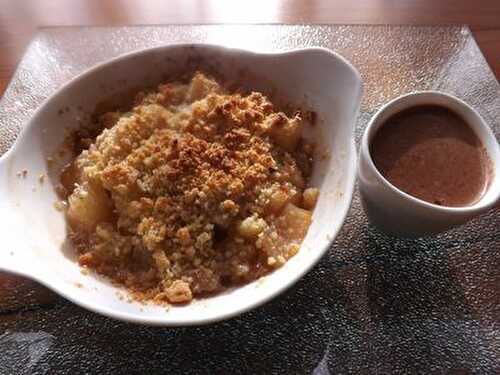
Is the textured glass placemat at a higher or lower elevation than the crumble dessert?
lower

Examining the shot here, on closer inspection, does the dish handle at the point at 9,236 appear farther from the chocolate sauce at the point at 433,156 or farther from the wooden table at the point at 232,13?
the wooden table at the point at 232,13

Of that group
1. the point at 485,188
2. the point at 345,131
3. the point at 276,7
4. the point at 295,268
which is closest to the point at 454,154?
the point at 485,188

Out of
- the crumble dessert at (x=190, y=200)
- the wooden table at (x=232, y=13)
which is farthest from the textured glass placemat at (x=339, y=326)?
the wooden table at (x=232, y=13)

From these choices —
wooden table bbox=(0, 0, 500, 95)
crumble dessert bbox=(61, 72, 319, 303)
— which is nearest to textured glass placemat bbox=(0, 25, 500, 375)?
crumble dessert bbox=(61, 72, 319, 303)

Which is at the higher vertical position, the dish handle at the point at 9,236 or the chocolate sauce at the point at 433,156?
the chocolate sauce at the point at 433,156

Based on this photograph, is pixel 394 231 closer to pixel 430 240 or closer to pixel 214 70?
pixel 430 240

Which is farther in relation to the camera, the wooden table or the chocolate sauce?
the wooden table

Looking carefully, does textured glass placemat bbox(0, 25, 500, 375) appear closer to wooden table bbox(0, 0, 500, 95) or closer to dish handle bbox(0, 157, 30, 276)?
dish handle bbox(0, 157, 30, 276)
